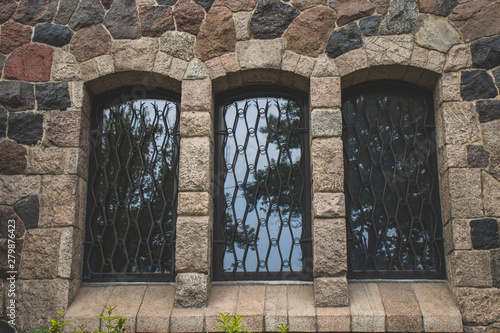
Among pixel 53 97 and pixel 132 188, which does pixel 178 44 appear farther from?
pixel 132 188

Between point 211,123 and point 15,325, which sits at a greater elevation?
point 211,123

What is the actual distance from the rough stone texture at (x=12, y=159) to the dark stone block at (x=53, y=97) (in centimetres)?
39

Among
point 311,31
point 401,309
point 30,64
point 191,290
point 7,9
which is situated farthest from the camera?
point 7,9

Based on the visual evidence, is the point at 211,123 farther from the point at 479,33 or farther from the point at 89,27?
the point at 479,33

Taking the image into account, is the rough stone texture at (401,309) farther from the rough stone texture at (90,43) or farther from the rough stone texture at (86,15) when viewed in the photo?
the rough stone texture at (86,15)

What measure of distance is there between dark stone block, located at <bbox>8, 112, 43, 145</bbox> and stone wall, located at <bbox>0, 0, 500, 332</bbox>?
0.04 feet

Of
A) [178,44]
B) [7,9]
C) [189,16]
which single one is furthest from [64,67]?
[189,16]

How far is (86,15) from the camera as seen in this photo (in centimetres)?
426

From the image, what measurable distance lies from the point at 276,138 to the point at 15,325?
2.49 meters

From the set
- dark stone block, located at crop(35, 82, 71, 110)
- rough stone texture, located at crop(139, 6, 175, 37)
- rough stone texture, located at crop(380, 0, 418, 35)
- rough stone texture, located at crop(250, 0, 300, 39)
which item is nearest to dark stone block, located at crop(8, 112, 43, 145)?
dark stone block, located at crop(35, 82, 71, 110)

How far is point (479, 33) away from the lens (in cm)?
397

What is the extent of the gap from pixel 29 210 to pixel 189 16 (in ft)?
6.76

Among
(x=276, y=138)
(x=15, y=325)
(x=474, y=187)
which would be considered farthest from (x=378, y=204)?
(x=15, y=325)

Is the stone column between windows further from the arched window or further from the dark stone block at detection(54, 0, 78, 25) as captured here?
the dark stone block at detection(54, 0, 78, 25)
